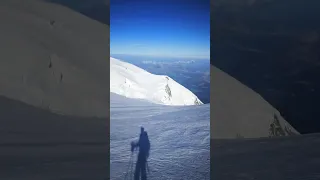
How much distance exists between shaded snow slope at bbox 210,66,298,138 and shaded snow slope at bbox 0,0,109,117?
37.5 inches

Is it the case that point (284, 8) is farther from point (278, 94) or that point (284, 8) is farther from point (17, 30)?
point (17, 30)

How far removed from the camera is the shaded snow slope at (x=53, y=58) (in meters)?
3.48

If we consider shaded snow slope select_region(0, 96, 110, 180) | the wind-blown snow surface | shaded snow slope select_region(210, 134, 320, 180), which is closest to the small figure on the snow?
the wind-blown snow surface

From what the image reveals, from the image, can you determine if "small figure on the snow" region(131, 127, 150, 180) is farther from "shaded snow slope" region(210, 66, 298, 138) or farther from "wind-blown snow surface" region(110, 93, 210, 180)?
"shaded snow slope" region(210, 66, 298, 138)

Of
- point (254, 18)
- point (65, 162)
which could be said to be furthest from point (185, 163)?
point (254, 18)

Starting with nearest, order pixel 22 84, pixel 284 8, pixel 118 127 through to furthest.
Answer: pixel 22 84, pixel 118 127, pixel 284 8

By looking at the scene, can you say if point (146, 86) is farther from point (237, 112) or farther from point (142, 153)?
point (237, 112)

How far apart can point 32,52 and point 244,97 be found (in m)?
1.83

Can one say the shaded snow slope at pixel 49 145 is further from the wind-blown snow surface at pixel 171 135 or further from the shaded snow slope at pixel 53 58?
the wind-blown snow surface at pixel 171 135

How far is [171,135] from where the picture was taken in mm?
3834

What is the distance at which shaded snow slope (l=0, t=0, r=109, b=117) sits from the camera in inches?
137

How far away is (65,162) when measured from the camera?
3.56 metres

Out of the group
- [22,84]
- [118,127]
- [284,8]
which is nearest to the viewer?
[22,84]

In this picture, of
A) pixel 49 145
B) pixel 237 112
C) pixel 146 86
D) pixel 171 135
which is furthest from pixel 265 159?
pixel 49 145
